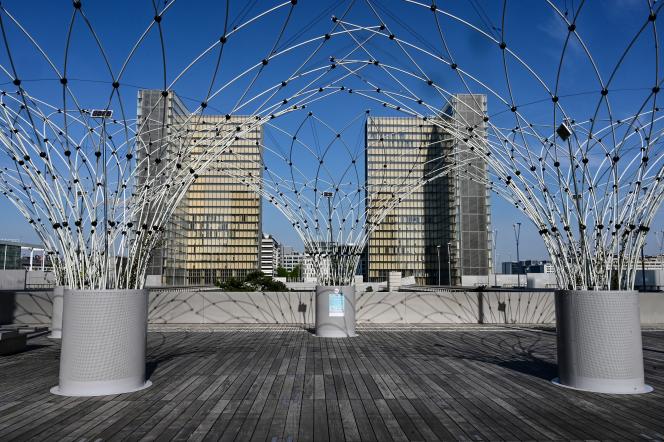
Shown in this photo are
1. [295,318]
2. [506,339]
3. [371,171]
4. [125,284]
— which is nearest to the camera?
[125,284]

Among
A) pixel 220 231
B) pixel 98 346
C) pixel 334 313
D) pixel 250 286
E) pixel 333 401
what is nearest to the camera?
pixel 333 401

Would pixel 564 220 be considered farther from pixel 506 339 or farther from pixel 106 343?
pixel 106 343

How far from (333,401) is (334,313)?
29.5 feet

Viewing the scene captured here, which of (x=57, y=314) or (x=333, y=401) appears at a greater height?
(x=57, y=314)

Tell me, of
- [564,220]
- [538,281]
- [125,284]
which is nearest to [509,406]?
[564,220]

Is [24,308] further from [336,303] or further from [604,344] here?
[604,344]

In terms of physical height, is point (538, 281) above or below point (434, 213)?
below

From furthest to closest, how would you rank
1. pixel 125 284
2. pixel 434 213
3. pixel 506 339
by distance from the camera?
1. pixel 434 213
2. pixel 506 339
3. pixel 125 284

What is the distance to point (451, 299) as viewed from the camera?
2233 centimetres

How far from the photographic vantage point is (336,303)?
17250mm

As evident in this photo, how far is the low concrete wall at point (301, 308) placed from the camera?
21.6 meters

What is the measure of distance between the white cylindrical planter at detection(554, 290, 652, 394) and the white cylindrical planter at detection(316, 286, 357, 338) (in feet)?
28.4

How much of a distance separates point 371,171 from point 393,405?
116032 mm

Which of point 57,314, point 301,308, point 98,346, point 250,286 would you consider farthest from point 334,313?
point 250,286
